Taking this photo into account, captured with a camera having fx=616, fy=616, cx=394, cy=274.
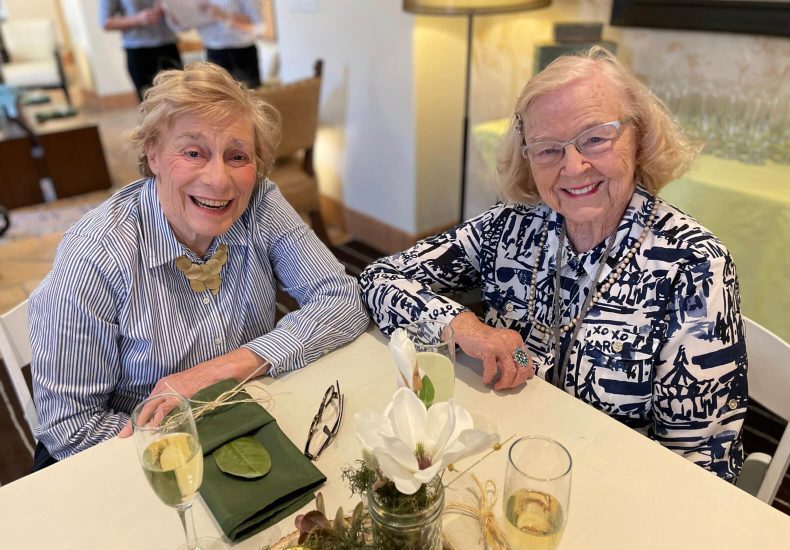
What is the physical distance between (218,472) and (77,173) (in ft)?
14.1

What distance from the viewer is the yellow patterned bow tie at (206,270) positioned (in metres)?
1.27

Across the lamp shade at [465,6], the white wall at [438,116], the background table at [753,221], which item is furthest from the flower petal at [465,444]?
the white wall at [438,116]

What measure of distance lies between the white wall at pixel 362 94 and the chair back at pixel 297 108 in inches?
9.5

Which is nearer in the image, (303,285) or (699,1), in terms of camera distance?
(303,285)

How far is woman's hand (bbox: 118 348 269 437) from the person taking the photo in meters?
1.16

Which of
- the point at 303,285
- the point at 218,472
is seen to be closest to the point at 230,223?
the point at 303,285

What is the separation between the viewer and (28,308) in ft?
4.06

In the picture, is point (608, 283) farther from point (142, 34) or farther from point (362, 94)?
point (142, 34)

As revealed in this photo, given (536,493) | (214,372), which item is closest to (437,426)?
(536,493)

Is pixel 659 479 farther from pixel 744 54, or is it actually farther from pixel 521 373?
pixel 744 54

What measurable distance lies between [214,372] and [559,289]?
718 millimetres

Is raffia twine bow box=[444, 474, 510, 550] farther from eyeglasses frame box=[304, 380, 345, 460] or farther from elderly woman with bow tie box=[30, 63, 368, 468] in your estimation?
elderly woman with bow tie box=[30, 63, 368, 468]

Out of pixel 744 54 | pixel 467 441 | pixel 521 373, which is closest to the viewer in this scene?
pixel 467 441

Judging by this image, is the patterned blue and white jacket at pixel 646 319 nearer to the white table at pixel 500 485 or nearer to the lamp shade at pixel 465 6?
the white table at pixel 500 485
